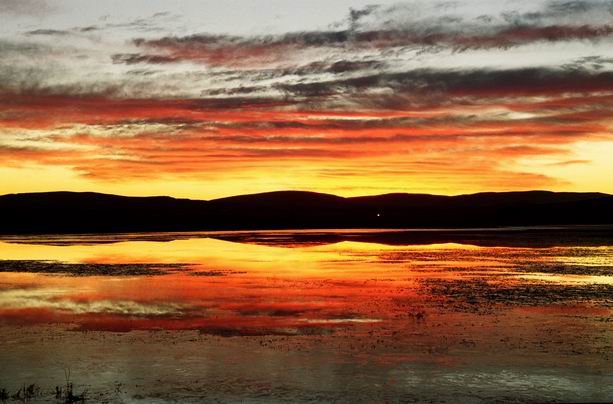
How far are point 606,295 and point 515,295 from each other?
3519 mm

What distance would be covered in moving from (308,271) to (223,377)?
23982 millimetres

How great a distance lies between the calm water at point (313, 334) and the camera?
15.0 m

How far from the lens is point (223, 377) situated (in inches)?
620

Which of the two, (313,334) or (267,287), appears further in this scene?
(267,287)

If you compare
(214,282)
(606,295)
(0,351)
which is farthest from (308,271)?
(0,351)

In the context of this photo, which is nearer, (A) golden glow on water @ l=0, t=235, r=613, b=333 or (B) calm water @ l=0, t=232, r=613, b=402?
(B) calm water @ l=0, t=232, r=613, b=402

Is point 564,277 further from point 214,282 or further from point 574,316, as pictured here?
point 214,282

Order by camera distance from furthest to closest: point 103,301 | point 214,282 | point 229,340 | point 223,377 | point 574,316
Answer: point 214,282
point 103,301
point 574,316
point 229,340
point 223,377

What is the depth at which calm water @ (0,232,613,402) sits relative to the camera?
15.0 m

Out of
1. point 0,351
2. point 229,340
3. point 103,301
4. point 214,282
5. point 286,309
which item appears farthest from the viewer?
point 214,282

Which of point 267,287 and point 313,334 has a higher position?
point 267,287

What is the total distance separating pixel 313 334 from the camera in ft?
67.5

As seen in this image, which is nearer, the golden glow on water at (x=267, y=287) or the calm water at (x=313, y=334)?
the calm water at (x=313, y=334)

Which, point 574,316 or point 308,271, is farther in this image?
point 308,271
